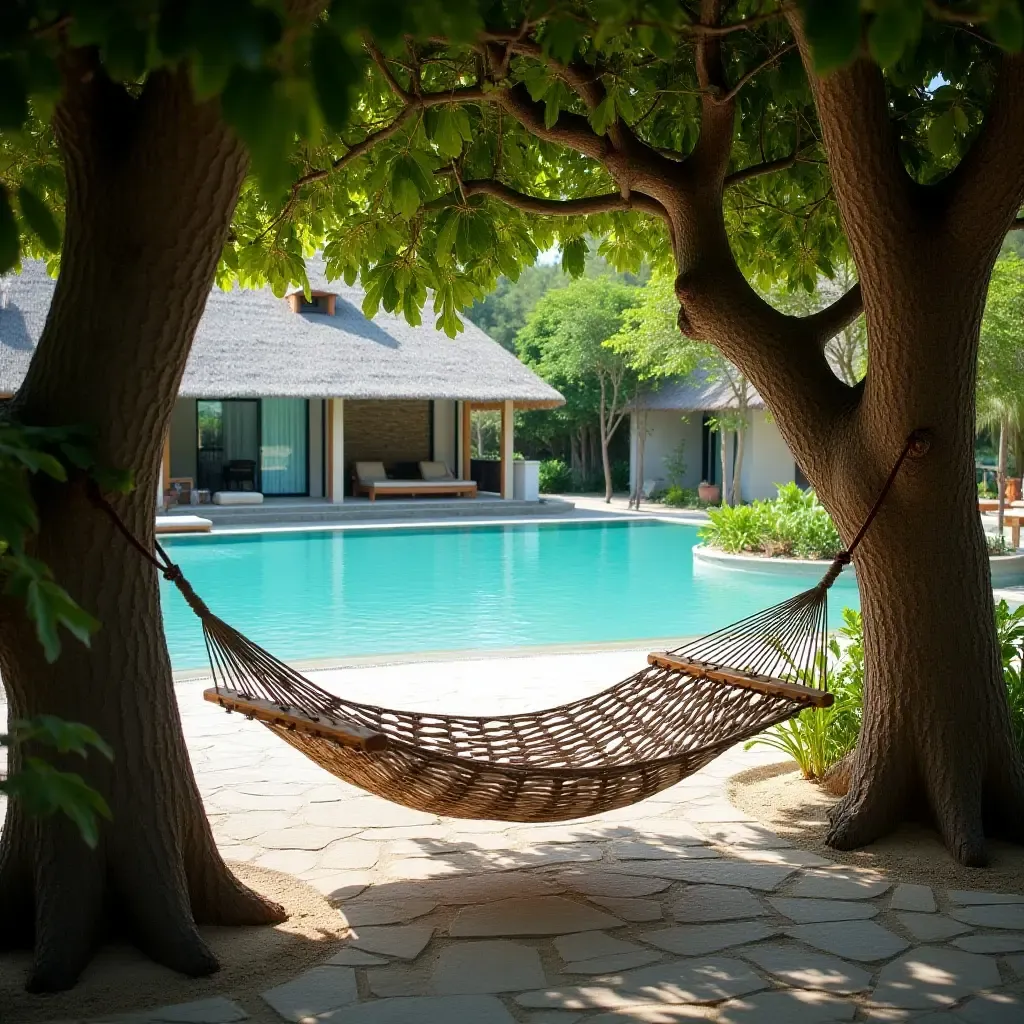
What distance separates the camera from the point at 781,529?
42.4ft

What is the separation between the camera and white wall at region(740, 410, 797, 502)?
21219mm

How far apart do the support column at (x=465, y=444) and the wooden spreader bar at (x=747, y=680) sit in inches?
638

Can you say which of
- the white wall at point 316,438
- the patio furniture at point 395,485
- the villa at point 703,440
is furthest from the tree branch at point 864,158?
the white wall at point 316,438

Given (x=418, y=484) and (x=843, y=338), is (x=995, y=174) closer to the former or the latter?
(x=843, y=338)

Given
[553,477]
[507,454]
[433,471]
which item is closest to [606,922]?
[507,454]

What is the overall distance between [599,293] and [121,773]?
20.1m

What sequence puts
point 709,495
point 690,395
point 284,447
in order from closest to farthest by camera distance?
1. point 284,447
2. point 709,495
3. point 690,395

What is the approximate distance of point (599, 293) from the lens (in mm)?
22203

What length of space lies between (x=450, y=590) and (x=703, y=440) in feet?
43.2

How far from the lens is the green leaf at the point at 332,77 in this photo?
52.1 inches

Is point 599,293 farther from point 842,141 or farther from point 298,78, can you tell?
point 298,78

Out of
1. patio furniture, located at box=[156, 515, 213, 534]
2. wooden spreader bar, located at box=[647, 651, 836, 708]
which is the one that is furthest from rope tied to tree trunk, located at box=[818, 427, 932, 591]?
patio furniture, located at box=[156, 515, 213, 534]

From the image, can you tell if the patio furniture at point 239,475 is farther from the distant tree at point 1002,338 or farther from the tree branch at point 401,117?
the tree branch at point 401,117

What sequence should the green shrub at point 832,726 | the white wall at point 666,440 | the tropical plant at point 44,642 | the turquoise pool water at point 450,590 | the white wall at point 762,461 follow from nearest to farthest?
the tropical plant at point 44,642 → the green shrub at point 832,726 → the turquoise pool water at point 450,590 → the white wall at point 762,461 → the white wall at point 666,440
